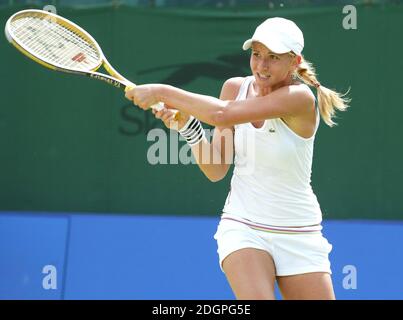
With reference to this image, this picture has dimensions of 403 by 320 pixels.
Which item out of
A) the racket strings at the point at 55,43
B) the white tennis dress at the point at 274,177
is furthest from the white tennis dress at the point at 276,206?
the racket strings at the point at 55,43

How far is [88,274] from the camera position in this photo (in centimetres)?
631

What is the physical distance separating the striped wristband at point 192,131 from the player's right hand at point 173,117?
0.8 inches

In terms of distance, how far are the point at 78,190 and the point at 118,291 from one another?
819mm

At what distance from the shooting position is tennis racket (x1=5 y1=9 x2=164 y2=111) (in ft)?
15.0

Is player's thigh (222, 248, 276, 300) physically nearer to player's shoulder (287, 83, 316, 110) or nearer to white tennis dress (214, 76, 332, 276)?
white tennis dress (214, 76, 332, 276)

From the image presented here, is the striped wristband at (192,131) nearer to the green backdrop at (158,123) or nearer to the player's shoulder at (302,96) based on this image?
the player's shoulder at (302,96)

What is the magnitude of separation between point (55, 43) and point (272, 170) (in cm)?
127

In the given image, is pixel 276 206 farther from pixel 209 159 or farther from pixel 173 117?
pixel 173 117

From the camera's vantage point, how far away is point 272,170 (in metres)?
4.29

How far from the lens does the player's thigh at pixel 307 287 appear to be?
13.9 feet

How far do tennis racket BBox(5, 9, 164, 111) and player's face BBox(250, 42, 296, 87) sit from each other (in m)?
0.65

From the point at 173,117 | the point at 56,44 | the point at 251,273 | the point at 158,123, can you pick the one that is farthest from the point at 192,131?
the point at 158,123
